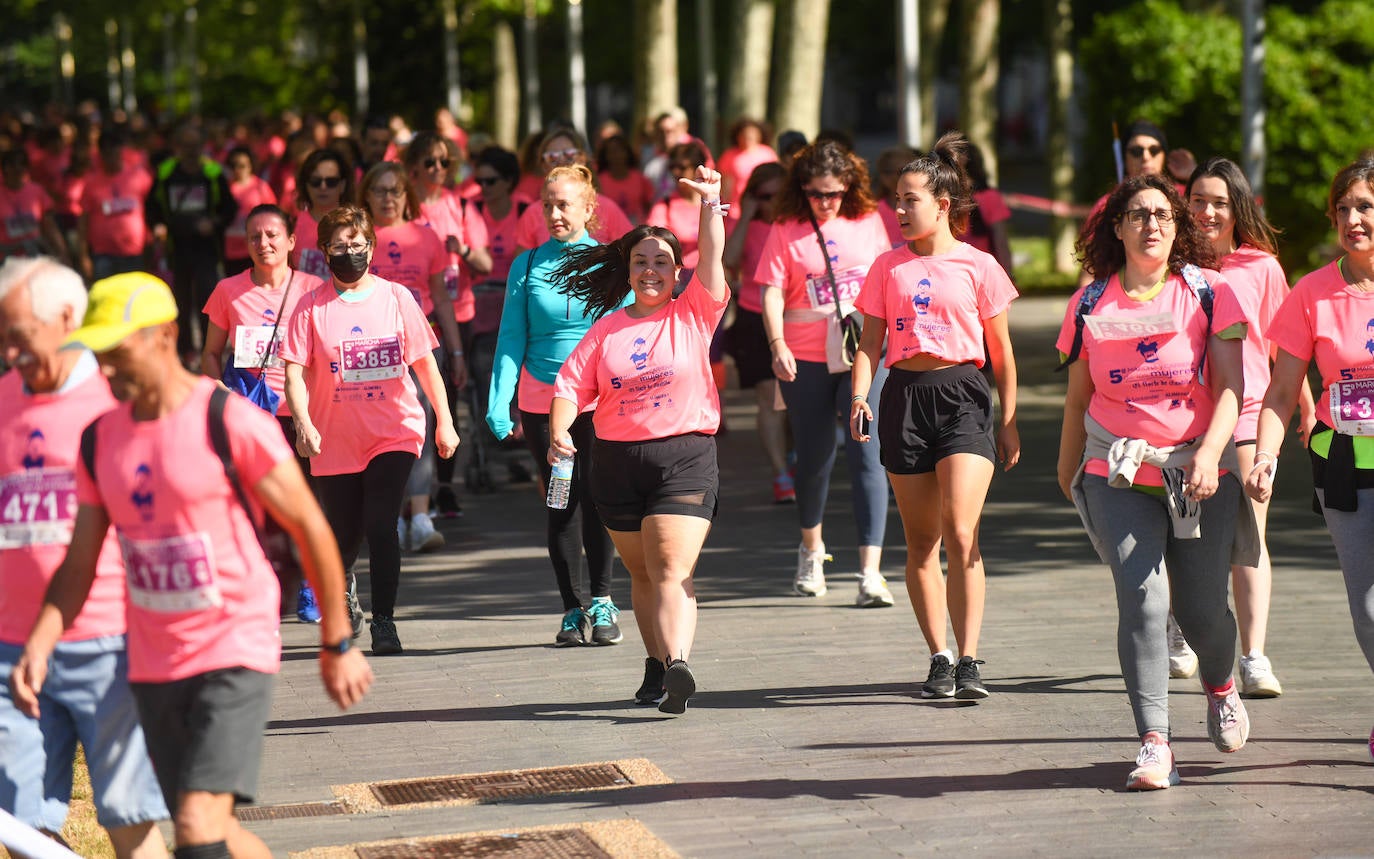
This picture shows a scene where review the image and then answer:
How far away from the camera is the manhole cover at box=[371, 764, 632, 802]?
655cm

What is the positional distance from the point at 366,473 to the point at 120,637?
3.68m

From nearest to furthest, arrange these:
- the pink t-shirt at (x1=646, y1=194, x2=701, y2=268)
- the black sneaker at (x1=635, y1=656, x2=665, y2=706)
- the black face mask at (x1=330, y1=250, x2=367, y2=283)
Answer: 1. the black sneaker at (x1=635, y1=656, x2=665, y2=706)
2. the black face mask at (x1=330, y1=250, x2=367, y2=283)
3. the pink t-shirt at (x1=646, y1=194, x2=701, y2=268)

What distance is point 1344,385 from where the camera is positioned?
6.40 metres

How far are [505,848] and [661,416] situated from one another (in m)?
1.99

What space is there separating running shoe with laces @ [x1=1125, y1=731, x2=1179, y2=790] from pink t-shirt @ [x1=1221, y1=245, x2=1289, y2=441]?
149 centimetres

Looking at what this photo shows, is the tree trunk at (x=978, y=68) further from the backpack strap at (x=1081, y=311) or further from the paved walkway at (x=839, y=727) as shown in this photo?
the backpack strap at (x=1081, y=311)

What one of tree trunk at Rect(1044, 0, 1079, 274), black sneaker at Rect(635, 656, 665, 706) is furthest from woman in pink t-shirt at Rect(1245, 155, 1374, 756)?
tree trunk at Rect(1044, 0, 1079, 274)

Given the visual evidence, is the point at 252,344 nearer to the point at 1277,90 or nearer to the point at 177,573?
the point at 177,573

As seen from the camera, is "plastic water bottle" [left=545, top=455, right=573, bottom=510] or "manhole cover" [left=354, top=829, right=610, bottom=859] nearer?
"manhole cover" [left=354, top=829, right=610, bottom=859]

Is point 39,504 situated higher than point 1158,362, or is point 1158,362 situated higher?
point 1158,362

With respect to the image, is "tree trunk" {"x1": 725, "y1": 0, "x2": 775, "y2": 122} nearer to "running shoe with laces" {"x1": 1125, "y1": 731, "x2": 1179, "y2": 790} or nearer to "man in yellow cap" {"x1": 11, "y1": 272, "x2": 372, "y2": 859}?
"running shoe with laces" {"x1": 1125, "y1": 731, "x2": 1179, "y2": 790}

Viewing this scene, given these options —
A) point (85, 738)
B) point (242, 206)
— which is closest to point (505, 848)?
point (85, 738)

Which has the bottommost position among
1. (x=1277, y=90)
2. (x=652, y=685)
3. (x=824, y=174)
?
(x=652, y=685)

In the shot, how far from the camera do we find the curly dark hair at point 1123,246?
6.50 m
